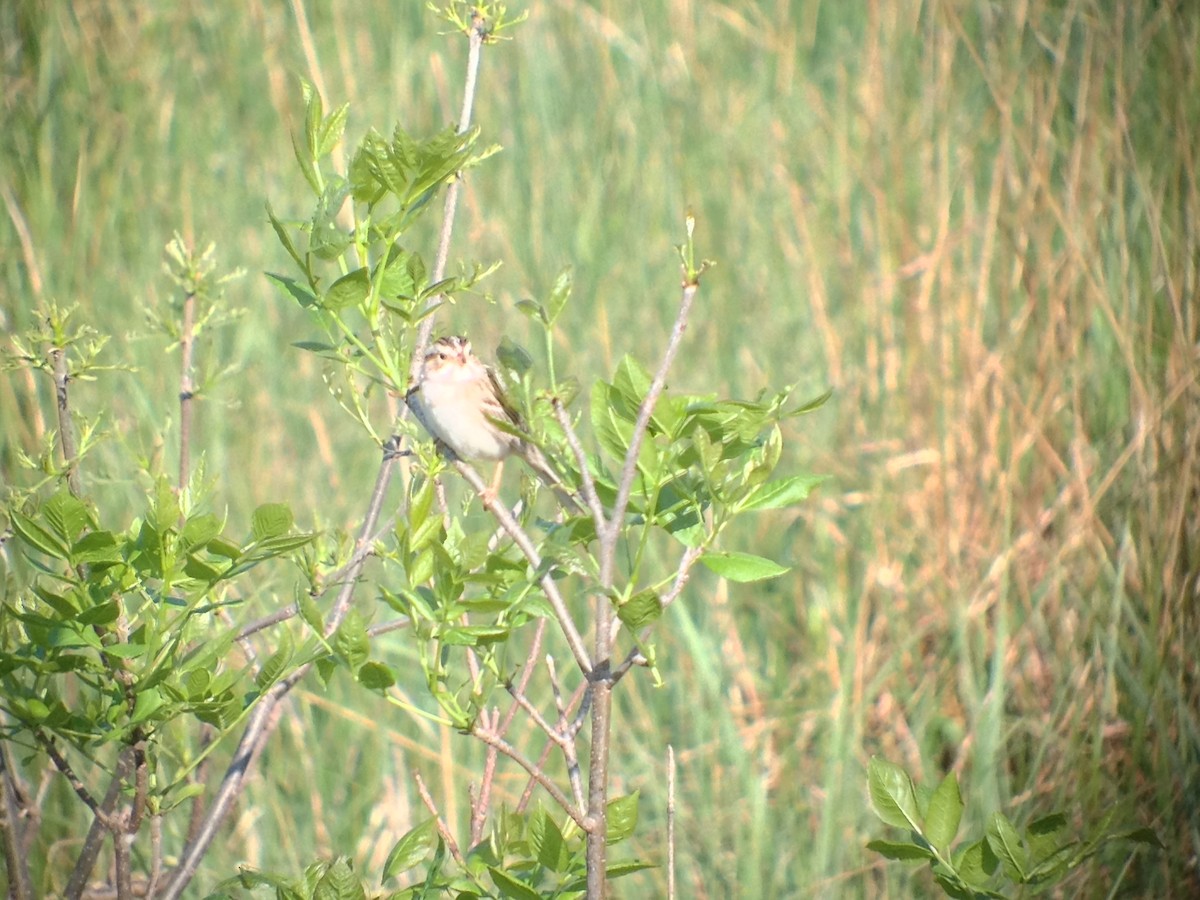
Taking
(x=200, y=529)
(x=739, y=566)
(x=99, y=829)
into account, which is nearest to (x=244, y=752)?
(x=99, y=829)

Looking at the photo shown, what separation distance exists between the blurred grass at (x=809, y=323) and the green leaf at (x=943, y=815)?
140 centimetres

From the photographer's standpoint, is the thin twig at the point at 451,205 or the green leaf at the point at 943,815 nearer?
the green leaf at the point at 943,815

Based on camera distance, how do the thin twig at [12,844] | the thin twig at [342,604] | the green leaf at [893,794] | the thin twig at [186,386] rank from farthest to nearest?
1. the thin twig at [186,386]
2. the thin twig at [12,844]
3. the thin twig at [342,604]
4. the green leaf at [893,794]

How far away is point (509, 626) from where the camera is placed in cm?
115

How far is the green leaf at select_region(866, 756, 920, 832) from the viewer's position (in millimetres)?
1240

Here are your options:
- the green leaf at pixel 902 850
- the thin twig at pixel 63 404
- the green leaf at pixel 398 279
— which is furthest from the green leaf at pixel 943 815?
the thin twig at pixel 63 404

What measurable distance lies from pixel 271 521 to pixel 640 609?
36 centimetres

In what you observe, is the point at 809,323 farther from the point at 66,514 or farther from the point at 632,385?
the point at 66,514

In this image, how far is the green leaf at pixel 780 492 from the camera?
3.84 feet

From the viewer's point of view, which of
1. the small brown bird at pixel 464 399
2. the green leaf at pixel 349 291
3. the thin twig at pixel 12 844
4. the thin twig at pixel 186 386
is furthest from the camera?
the small brown bird at pixel 464 399

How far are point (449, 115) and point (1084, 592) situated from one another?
2.23 m

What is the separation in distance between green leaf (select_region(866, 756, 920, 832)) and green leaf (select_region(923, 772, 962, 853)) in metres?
0.02

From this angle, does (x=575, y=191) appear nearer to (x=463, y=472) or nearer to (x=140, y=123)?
(x=140, y=123)

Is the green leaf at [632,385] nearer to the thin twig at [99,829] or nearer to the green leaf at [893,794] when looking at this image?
the green leaf at [893,794]
